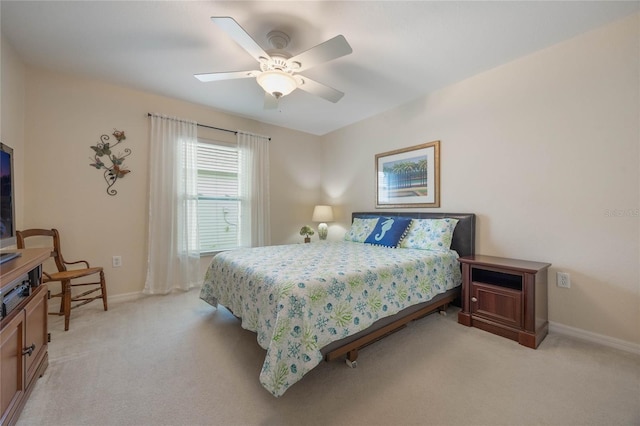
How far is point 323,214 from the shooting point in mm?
4391

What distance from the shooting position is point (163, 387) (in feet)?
5.01

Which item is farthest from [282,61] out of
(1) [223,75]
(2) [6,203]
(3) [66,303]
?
(3) [66,303]

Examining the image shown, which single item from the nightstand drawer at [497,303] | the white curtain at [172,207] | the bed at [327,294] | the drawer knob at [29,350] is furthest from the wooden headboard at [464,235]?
the drawer knob at [29,350]

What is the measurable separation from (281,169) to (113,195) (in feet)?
7.68

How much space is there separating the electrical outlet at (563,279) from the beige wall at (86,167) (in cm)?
437

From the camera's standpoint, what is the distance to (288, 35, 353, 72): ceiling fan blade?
1.64 meters

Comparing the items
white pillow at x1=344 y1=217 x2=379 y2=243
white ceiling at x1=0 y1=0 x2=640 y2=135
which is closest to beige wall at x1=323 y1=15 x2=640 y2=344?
white ceiling at x1=0 y1=0 x2=640 y2=135

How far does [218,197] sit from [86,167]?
1469mm

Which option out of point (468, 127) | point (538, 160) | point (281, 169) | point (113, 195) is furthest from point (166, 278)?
point (538, 160)

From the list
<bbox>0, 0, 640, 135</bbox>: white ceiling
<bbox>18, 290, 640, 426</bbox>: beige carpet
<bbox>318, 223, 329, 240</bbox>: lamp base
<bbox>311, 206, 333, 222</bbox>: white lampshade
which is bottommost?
<bbox>18, 290, 640, 426</bbox>: beige carpet

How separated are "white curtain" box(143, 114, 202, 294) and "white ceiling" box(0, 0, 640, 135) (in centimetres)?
60

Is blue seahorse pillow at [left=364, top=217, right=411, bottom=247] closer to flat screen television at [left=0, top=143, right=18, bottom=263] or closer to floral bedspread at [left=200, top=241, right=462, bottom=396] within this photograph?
floral bedspread at [left=200, top=241, right=462, bottom=396]

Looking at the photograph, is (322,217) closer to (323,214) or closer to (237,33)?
(323,214)

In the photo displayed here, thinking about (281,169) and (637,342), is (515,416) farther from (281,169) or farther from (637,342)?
(281,169)
